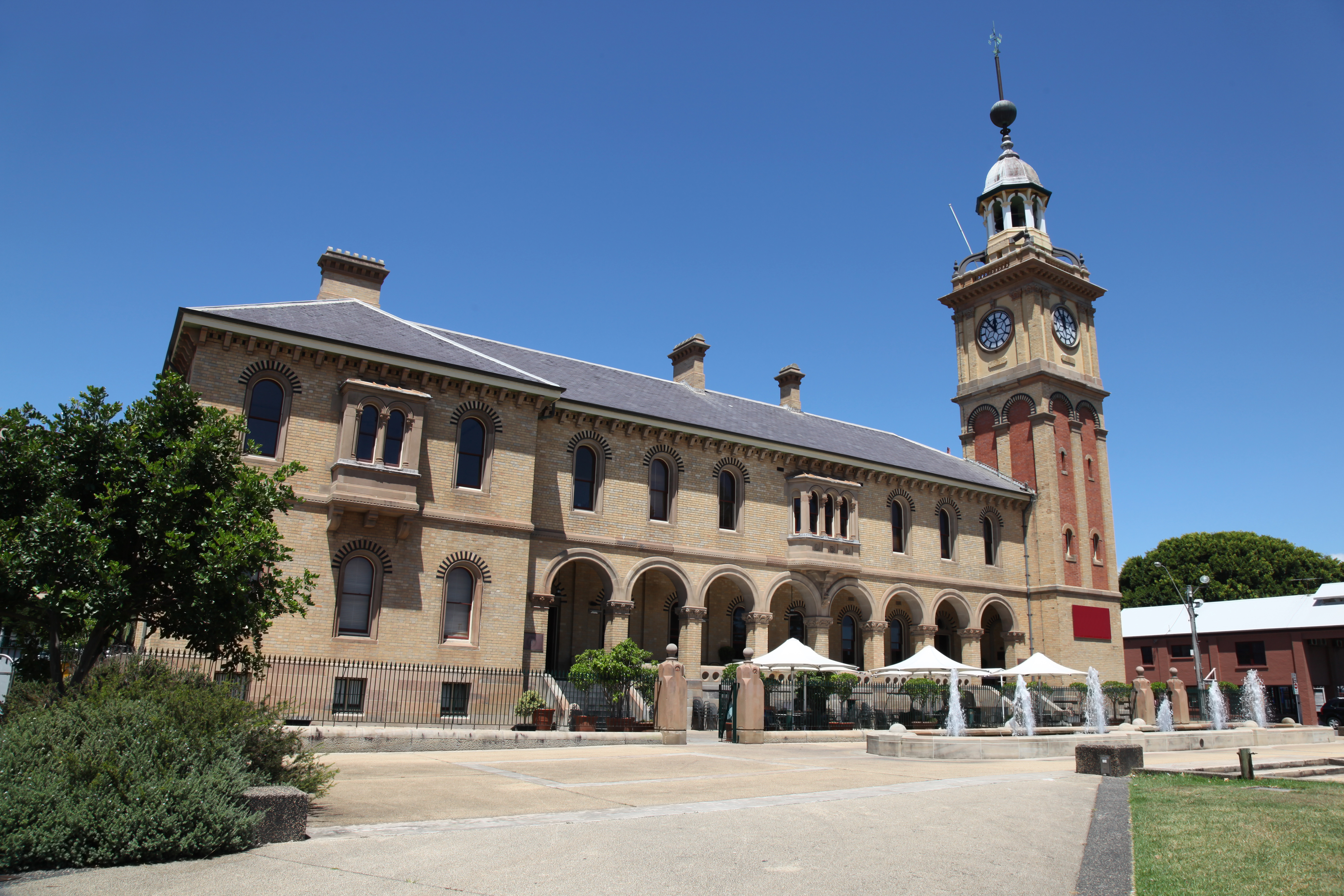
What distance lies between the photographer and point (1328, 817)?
9484 millimetres

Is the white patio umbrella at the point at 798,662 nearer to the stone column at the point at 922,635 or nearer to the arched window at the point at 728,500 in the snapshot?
the arched window at the point at 728,500

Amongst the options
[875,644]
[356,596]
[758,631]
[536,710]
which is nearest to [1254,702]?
[875,644]

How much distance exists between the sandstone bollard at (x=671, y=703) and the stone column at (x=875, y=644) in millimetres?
15224

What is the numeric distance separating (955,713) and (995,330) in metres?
23.7

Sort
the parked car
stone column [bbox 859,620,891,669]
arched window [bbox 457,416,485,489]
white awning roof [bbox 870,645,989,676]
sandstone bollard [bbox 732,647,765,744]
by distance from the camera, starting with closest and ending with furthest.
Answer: sandstone bollard [bbox 732,647,765,744] < arched window [bbox 457,416,485,489] < white awning roof [bbox 870,645,989,676] < stone column [bbox 859,620,891,669] < the parked car

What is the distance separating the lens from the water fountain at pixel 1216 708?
1056 inches

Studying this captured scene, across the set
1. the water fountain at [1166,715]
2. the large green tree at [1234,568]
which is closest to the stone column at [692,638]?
the water fountain at [1166,715]

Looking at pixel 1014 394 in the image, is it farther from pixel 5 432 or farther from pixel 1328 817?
pixel 5 432

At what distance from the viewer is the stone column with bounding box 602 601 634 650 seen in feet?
88.2

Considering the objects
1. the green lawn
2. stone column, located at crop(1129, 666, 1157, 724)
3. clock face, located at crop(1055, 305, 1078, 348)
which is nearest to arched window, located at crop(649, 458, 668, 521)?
stone column, located at crop(1129, 666, 1157, 724)

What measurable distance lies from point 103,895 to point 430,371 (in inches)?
752

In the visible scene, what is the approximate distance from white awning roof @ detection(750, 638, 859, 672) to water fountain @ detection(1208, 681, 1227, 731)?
10.4 m

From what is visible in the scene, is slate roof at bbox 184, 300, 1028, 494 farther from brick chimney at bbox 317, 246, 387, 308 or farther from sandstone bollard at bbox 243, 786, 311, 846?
sandstone bollard at bbox 243, 786, 311, 846

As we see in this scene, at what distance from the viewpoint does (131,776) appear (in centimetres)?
696
